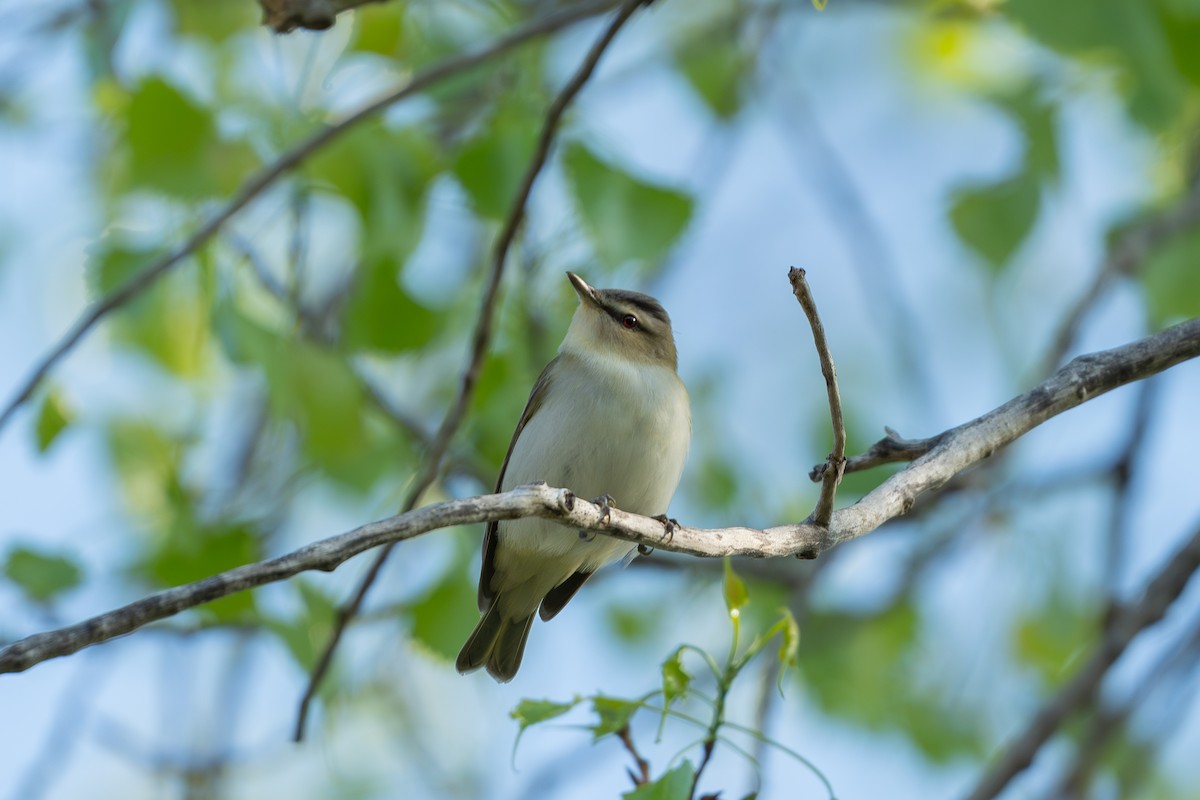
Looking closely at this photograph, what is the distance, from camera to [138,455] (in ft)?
22.7

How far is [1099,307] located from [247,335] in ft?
13.9

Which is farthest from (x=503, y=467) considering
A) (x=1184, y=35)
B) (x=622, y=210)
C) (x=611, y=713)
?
(x=1184, y=35)

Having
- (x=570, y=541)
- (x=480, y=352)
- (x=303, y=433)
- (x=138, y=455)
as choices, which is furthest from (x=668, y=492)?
(x=138, y=455)

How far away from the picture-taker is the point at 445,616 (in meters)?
4.69

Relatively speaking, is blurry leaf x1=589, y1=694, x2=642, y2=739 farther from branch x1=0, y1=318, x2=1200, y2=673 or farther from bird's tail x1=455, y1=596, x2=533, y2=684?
bird's tail x1=455, y1=596, x2=533, y2=684

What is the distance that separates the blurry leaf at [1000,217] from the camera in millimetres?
5082

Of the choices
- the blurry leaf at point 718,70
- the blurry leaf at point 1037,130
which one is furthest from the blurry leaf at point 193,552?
the blurry leaf at point 1037,130

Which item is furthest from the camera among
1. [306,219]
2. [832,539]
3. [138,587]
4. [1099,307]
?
[1099,307]

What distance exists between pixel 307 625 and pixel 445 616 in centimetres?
57

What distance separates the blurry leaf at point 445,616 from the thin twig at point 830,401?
6.86ft

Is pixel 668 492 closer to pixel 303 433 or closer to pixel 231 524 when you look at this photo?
pixel 303 433

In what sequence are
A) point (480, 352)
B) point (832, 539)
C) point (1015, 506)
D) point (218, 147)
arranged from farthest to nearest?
point (1015, 506) < point (218, 147) < point (480, 352) < point (832, 539)

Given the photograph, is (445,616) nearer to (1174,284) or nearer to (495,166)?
(495,166)

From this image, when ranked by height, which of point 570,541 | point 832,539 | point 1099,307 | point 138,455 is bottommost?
point 832,539
